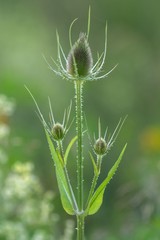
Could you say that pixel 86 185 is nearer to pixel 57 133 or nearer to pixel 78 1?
pixel 57 133

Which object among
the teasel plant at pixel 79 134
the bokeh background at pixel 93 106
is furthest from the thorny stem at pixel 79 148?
the bokeh background at pixel 93 106

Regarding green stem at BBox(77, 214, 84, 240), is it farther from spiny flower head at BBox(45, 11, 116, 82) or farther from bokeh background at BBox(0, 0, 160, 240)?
bokeh background at BBox(0, 0, 160, 240)

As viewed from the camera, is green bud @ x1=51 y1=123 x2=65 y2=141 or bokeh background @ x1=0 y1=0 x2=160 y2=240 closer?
green bud @ x1=51 y1=123 x2=65 y2=141

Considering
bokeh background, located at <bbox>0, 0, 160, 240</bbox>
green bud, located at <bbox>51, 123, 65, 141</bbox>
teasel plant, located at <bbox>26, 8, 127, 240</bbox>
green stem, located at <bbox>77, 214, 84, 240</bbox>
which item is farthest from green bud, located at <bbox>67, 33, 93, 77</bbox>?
bokeh background, located at <bbox>0, 0, 160, 240</bbox>

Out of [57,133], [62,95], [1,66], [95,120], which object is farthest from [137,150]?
[57,133]

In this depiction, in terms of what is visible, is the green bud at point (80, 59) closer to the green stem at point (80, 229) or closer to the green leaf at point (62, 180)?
the green leaf at point (62, 180)

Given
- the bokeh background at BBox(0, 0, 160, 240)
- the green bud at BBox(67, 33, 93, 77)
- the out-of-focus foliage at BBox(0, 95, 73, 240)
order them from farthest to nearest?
the bokeh background at BBox(0, 0, 160, 240), the out-of-focus foliage at BBox(0, 95, 73, 240), the green bud at BBox(67, 33, 93, 77)
